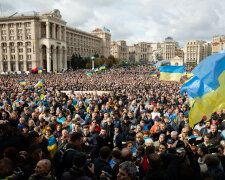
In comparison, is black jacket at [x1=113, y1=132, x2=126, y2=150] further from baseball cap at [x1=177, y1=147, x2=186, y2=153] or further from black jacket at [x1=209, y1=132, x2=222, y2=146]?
black jacket at [x1=209, y1=132, x2=222, y2=146]

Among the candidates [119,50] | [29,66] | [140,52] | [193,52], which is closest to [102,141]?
[29,66]

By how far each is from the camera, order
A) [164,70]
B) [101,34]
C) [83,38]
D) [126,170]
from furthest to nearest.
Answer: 1. [101,34]
2. [83,38]
3. [164,70]
4. [126,170]

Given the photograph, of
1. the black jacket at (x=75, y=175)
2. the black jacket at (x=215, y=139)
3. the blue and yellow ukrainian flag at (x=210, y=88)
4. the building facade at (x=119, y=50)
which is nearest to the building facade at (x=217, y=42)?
the building facade at (x=119, y=50)

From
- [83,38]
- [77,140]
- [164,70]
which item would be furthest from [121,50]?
[77,140]

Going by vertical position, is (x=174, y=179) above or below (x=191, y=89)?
below

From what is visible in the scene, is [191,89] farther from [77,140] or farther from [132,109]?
[132,109]

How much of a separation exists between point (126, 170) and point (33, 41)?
62.0 metres

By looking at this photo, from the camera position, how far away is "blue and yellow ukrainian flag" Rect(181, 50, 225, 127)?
174 inches

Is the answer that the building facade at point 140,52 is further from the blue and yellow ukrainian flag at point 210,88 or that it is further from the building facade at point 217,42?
the blue and yellow ukrainian flag at point 210,88

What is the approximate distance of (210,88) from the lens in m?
4.66

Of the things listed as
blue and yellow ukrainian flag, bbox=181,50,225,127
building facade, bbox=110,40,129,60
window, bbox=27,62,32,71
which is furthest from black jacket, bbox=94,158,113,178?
building facade, bbox=110,40,129,60

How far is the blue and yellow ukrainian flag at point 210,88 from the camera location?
441cm

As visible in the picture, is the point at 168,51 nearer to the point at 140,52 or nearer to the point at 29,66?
the point at 140,52

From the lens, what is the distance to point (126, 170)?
3.01 meters
